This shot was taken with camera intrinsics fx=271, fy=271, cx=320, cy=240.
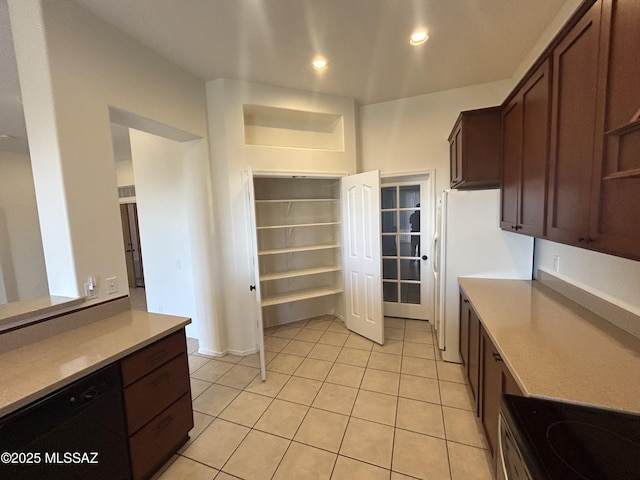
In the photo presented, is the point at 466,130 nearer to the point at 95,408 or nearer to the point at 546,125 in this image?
the point at 546,125

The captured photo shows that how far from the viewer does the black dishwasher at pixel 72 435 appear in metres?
1.02

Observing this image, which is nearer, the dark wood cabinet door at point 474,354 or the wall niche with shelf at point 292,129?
the dark wood cabinet door at point 474,354

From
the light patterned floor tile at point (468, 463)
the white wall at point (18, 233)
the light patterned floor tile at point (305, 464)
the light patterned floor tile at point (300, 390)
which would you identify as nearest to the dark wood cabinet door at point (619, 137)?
the light patterned floor tile at point (468, 463)

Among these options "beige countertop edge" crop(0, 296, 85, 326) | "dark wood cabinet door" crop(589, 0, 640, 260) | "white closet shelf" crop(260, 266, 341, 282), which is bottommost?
"white closet shelf" crop(260, 266, 341, 282)

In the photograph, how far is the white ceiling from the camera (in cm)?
190

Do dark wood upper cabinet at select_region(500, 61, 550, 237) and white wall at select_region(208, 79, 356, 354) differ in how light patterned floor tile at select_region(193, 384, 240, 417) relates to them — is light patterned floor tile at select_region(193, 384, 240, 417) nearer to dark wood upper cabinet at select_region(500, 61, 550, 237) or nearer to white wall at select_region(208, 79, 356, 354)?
white wall at select_region(208, 79, 356, 354)

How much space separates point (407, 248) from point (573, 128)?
2578 mm

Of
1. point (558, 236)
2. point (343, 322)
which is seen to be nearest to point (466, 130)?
point (558, 236)

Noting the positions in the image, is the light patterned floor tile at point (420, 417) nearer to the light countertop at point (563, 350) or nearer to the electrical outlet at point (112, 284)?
the light countertop at point (563, 350)

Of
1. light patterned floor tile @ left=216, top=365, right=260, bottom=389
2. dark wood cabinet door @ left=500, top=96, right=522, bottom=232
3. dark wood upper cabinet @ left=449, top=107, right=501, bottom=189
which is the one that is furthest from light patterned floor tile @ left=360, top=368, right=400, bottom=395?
dark wood upper cabinet @ left=449, top=107, right=501, bottom=189

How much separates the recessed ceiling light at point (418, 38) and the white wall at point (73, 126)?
7.51 feet

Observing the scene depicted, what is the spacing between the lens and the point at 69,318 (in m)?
1.70

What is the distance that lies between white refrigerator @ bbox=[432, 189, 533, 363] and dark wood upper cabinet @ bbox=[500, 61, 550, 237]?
198mm

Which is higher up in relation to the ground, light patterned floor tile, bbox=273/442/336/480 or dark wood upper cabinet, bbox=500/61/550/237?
dark wood upper cabinet, bbox=500/61/550/237
